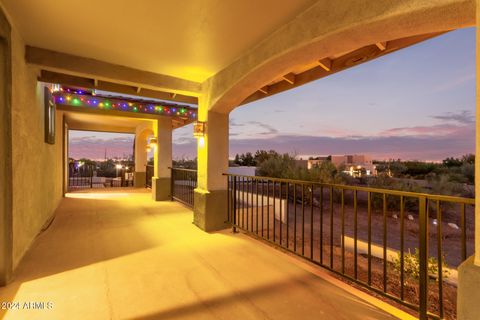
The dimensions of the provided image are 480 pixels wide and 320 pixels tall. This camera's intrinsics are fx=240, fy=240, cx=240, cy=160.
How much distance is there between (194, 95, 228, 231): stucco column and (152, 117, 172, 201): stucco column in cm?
325

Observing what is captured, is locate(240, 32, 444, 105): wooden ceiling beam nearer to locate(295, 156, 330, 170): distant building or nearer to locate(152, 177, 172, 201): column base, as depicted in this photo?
locate(152, 177, 172, 201): column base

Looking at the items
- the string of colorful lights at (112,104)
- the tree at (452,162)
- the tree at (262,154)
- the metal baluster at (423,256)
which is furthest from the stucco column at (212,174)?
the tree at (452,162)

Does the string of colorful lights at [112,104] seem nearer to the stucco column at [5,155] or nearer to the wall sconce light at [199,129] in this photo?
the wall sconce light at [199,129]

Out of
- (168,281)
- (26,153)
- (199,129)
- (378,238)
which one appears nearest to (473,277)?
(168,281)

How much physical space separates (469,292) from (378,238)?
6335 millimetres

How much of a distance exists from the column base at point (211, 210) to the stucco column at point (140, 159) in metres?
7.31

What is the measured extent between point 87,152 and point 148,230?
30.6 metres

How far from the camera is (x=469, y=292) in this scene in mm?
1219

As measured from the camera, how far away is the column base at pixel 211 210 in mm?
4258

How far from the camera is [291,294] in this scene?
2.23 meters

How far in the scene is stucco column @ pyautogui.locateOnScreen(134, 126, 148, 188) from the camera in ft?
35.1

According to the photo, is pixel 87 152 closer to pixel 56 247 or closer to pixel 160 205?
pixel 160 205

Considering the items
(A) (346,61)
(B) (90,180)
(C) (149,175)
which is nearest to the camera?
(A) (346,61)

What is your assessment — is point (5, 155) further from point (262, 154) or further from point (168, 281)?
point (262, 154)
